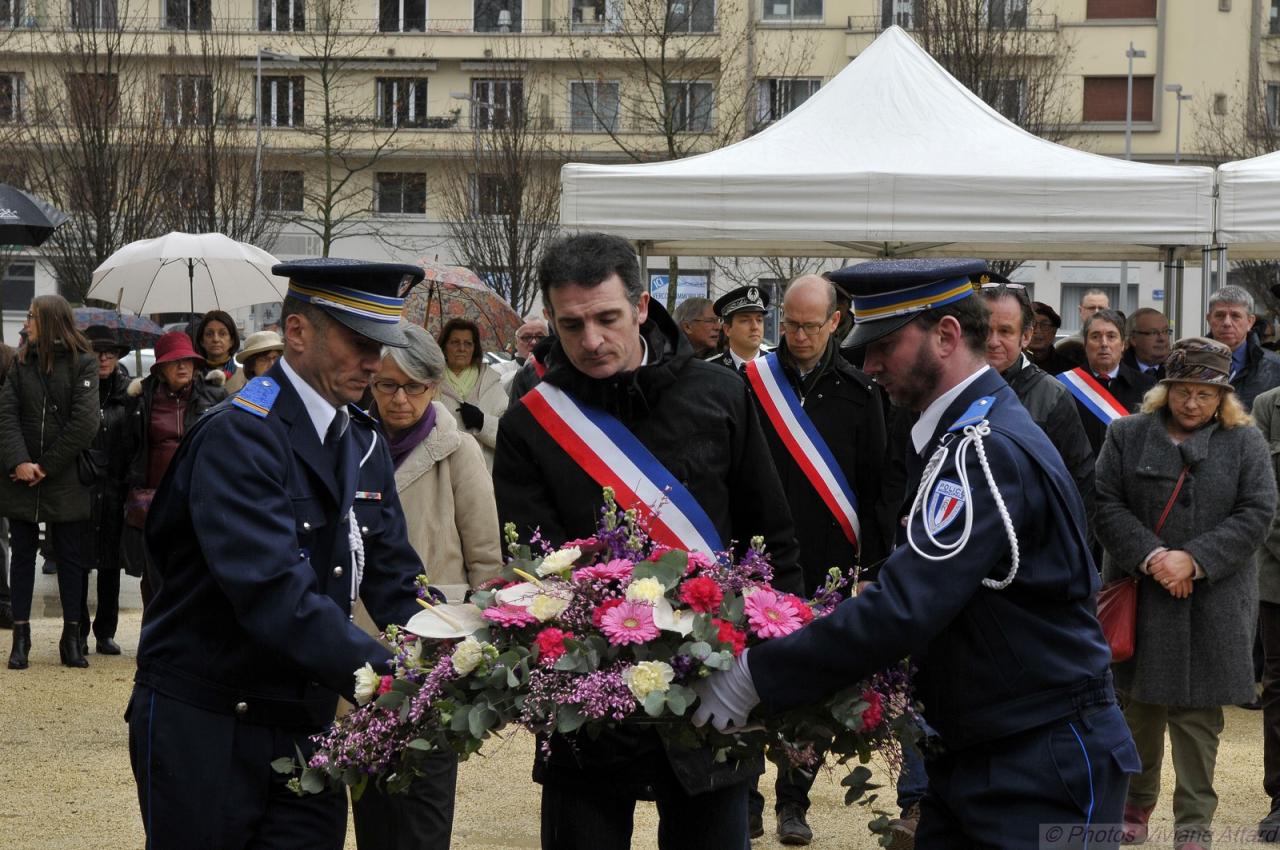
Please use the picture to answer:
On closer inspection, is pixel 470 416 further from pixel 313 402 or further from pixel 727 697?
pixel 727 697

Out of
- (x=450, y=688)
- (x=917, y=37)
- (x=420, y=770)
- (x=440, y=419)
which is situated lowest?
(x=420, y=770)

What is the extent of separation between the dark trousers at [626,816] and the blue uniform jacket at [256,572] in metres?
0.60

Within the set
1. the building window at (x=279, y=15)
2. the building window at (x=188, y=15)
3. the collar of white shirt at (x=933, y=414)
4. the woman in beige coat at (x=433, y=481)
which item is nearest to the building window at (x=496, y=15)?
the building window at (x=279, y=15)

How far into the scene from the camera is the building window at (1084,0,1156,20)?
4697 centimetres

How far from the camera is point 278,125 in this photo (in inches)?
1908

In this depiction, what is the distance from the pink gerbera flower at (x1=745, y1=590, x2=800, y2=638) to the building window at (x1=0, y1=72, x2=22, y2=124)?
81.9 feet

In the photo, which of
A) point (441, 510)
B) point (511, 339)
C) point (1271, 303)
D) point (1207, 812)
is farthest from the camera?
point (1271, 303)

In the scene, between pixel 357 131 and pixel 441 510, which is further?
pixel 357 131

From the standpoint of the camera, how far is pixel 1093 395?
354 inches

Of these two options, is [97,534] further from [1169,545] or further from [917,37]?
[917,37]

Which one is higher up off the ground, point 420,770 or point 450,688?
point 450,688

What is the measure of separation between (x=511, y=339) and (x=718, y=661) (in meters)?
12.3

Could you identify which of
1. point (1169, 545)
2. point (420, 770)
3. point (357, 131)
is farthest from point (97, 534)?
point (357, 131)

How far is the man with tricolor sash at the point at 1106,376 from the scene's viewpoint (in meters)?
9.00
